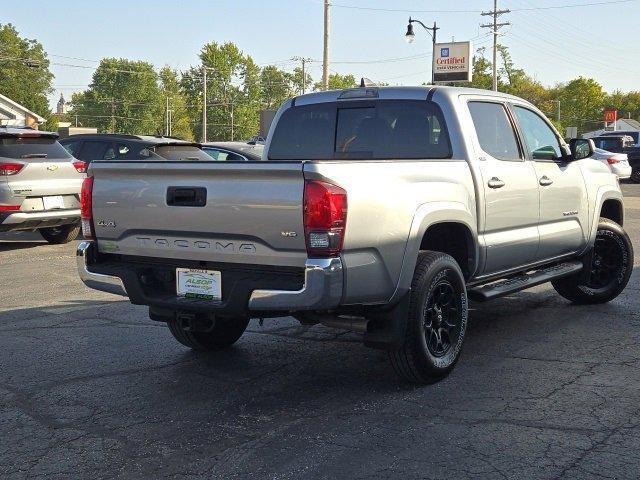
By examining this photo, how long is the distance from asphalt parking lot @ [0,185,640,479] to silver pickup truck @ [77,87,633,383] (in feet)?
1.36

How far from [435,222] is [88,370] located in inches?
102

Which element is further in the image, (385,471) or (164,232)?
(164,232)

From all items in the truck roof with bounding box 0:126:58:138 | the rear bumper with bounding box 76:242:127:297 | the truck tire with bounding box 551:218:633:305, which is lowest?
the truck tire with bounding box 551:218:633:305

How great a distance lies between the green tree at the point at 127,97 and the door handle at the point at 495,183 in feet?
422

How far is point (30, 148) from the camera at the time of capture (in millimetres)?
11500

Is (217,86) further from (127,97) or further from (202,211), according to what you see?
(202,211)

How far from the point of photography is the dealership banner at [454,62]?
54050mm

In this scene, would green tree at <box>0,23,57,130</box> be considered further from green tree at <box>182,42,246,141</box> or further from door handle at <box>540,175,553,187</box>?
door handle at <box>540,175,553,187</box>

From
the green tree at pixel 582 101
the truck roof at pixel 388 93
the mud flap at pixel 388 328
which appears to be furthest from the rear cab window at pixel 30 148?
the green tree at pixel 582 101

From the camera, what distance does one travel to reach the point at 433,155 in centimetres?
574

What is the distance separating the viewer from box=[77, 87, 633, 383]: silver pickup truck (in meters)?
4.38

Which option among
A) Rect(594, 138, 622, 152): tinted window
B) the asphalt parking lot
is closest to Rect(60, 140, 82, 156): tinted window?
the asphalt parking lot

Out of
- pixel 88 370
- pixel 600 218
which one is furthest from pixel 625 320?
pixel 88 370

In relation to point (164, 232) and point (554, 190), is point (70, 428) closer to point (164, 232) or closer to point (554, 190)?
point (164, 232)
